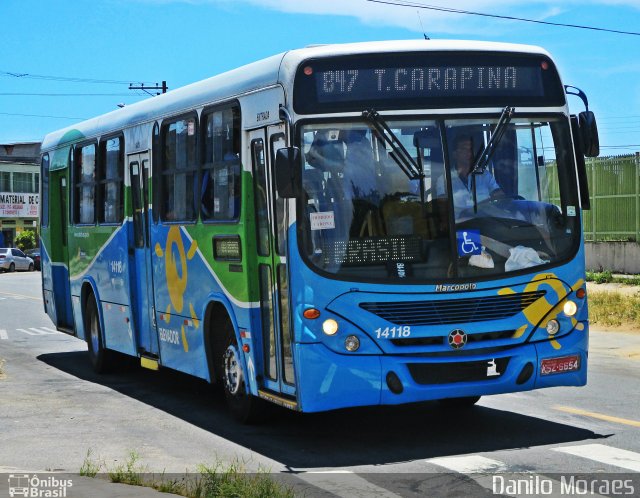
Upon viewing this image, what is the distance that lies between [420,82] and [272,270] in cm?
199

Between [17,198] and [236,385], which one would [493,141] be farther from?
[17,198]

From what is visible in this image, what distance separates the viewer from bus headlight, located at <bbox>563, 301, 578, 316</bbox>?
1006cm

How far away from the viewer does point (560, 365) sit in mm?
10031

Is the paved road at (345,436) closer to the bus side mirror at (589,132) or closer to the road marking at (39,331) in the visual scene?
the bus side mirror at (589,132)

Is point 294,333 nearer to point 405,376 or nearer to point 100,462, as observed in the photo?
point 405,376

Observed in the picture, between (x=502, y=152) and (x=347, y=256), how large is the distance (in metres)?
1.62

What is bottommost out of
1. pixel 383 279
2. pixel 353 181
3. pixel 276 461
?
pixel 276 461

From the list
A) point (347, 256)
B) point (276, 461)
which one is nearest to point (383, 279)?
point (347, 256)

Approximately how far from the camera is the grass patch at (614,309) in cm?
2073

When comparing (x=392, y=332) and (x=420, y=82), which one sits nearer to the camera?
(x=392, y=332)

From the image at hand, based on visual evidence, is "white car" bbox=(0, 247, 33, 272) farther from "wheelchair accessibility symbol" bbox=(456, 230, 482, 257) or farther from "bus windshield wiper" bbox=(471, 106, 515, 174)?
"wheelchair accessibility symbol" bbox=(456, 230, 482, 257)

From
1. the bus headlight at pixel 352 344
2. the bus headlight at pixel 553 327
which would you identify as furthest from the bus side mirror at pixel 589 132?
the bus headlight at pixel 352 344

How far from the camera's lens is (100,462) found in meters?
9.39
